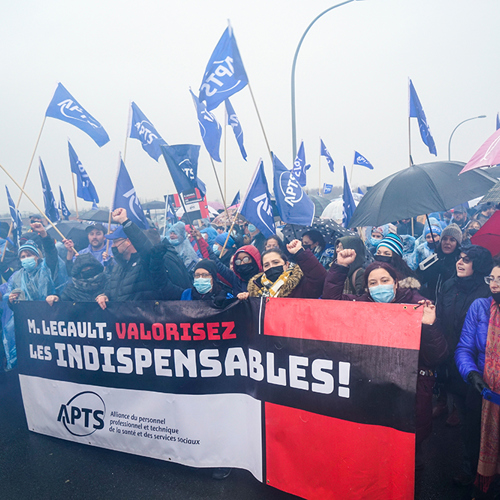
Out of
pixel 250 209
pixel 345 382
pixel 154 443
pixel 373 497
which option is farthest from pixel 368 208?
pixel 154 443

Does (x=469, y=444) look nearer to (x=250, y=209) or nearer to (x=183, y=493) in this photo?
(x=183, y=493)

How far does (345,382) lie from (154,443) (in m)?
1.63

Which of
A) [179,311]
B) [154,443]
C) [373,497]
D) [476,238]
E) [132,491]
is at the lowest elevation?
[132,491]

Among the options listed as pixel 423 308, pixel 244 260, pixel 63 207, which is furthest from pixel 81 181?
pixel 423 308

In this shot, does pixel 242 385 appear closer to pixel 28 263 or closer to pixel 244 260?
pixel 244 260

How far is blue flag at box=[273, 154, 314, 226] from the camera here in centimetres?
484

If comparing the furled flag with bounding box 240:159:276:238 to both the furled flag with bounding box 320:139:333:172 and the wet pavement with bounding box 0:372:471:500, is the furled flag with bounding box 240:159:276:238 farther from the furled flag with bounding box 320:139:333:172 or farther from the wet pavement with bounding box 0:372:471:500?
the furled flag with bounding box 320:139:333:172

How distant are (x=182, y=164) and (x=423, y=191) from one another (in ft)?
10.6

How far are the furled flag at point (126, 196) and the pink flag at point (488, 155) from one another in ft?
10.9

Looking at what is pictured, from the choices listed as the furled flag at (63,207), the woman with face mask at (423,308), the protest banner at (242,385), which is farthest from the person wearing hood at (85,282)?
the furled flag at (63,207)

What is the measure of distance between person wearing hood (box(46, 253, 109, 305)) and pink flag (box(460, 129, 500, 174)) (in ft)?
11.5

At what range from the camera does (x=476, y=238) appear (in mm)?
3582

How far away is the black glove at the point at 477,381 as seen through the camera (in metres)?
2.41

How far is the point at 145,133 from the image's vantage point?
6.49 m
